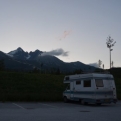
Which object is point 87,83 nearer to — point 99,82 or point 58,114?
point 99,82

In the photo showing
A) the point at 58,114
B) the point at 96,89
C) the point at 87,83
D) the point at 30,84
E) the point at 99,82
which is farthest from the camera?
the point at 30,84

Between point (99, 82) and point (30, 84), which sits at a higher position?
point (30, 84)

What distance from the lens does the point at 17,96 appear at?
27219 millimetres

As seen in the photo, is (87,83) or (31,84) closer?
(87,83)

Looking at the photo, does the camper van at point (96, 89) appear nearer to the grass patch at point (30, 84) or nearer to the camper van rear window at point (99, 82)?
the camper van rear window at point (99, 82)

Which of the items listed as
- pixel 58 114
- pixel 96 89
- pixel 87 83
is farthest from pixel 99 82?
pixel 58 114

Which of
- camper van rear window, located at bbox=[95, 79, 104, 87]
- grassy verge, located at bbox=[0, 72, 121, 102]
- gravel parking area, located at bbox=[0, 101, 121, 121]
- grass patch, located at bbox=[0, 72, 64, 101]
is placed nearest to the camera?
gravel parking area, located at bbox=[0, 101, 121, 121]

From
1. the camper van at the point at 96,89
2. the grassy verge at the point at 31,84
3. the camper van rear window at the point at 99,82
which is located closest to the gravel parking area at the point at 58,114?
the camper van at the point at 96,89

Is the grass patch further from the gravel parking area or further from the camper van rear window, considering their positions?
the gravel parking area

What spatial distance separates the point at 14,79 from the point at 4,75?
316 cm

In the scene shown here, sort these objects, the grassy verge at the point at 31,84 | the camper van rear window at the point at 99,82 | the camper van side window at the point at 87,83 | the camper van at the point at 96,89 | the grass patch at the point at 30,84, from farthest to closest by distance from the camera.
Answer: the grass patch at the point at 30,84, the grassy verge at the point at 31,84, the camper van side window at the point at 87,83, the camper van rear window at the point at 99,82, the camper van at the point at 96,89

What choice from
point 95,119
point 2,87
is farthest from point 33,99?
point 95,119

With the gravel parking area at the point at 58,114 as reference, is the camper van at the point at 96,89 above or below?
above

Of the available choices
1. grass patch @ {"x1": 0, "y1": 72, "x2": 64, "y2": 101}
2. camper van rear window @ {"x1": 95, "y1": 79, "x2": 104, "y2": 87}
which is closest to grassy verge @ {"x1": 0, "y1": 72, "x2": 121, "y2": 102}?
grass patch @ {"x1": 0, "y1": 72, "x2": 64, "y2": 101}
